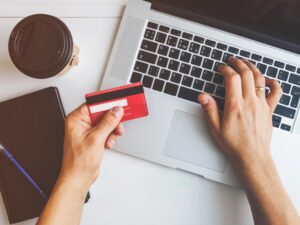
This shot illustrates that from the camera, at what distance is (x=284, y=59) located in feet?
2.48

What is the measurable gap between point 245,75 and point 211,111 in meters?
0.10

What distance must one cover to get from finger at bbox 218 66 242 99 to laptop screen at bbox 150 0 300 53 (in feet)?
0.29

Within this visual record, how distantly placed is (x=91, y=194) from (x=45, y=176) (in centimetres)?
10

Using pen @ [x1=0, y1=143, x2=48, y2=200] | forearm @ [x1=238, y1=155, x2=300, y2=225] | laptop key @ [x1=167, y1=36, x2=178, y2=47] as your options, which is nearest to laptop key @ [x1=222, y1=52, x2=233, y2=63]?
laptop key @ [x1=167, y1=36, x2=178, y2=47]

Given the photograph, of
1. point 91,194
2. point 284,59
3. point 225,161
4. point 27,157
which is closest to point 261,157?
point 225,161

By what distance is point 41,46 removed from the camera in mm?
664

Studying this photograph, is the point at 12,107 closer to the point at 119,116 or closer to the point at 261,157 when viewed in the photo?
the point at 119,116

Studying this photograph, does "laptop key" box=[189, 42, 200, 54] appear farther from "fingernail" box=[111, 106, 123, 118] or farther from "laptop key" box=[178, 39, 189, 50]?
"fingernail" box=[111, 106, 123, 118]

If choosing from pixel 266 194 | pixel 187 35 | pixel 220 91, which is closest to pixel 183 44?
pixel 187 35

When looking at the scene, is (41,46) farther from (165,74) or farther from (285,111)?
(285,111)

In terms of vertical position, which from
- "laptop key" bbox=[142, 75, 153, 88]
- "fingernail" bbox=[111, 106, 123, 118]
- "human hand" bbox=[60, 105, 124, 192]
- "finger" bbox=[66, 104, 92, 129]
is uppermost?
"laptop key" bbox=[142, 75, 153, 88]

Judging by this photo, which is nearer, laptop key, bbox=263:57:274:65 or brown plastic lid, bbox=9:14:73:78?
brown plastic lid, bbox=9:14:73:78

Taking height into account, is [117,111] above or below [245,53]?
below

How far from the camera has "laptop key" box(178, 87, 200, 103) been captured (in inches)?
29.5
